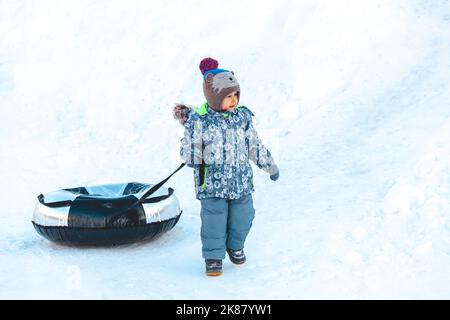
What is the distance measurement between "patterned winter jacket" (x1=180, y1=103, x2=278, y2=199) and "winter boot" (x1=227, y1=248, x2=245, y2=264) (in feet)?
1.57

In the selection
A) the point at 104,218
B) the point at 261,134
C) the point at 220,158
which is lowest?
the point at 104,218

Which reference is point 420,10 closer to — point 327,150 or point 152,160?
point 327,150

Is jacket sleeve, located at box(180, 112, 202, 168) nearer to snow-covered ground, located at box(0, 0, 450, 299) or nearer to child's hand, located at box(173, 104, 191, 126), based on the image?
child's hand, located at box(173, 104, 191, 126)

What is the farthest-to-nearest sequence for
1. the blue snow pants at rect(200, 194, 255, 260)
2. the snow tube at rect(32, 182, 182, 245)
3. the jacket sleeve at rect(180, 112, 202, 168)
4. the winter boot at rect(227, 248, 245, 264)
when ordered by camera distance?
the snow tube at rect(32, 182, 182, 245)
the winter boot at rect(227, 248, 245, 264)
the blue snow pants at rect(200, 194, 255, 260)
the jacket sleeve at rect(180, 112, 202, 168)

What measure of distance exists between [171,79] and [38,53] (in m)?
3.62

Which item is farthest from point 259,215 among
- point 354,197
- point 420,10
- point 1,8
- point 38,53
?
point 1,8

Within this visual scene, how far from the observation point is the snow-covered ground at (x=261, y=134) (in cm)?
486

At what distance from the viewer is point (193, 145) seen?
15.8ft

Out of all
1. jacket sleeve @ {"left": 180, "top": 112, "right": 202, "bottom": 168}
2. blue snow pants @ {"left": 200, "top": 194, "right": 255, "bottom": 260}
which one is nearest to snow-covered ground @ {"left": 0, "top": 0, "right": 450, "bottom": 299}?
blue snow pants @ {"left": 200, "top": 194, "right": 255, "bottom": 260}

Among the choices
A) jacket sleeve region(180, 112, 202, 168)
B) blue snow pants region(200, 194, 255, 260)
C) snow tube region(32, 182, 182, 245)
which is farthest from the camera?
snow tube region(32, 182, 182, 245)

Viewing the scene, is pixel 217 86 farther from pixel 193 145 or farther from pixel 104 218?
pixel 104 218

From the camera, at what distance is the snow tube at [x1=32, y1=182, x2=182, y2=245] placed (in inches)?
230

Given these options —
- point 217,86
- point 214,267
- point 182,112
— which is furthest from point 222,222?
point 217,86

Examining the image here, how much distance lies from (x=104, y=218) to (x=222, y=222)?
1293 millimetres
